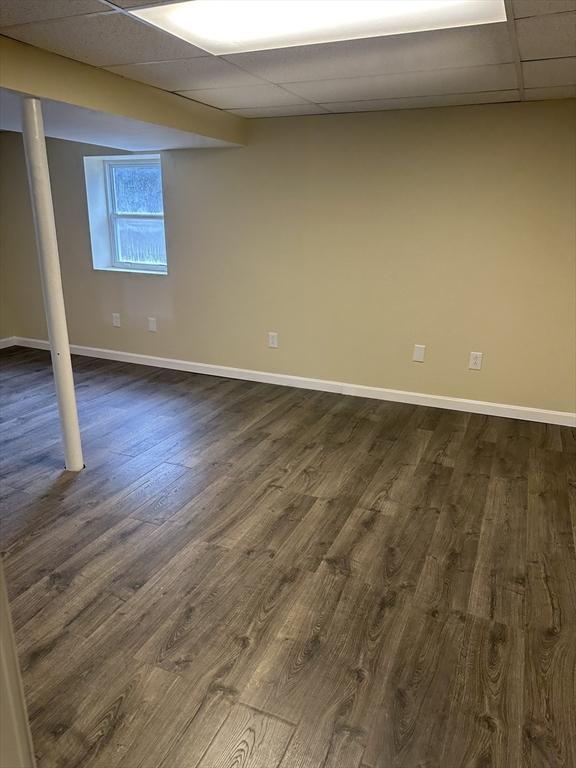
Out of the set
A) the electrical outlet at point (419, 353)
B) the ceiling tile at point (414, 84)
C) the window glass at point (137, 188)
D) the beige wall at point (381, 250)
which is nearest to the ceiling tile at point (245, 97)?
the ceiling tile at point (414, 84)

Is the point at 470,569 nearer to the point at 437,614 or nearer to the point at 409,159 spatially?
the point at 437,614

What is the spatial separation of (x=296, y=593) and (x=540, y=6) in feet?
7.84

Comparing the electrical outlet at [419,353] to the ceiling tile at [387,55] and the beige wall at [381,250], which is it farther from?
the ceiling tile at [387,55]

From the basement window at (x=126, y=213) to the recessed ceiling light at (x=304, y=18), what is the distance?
2969 mm

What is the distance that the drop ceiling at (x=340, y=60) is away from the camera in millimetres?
2051

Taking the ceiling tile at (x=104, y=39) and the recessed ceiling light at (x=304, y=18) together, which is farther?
the ceiling tile at (x=104, y=39)

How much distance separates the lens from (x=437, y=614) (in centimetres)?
211

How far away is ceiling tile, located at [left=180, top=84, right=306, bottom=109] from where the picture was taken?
323cm

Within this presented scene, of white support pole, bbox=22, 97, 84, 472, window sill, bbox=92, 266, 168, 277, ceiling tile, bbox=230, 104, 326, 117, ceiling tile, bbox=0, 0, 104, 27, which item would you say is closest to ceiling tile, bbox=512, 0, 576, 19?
ceiling tile, bbox=0, 0, 104, 27

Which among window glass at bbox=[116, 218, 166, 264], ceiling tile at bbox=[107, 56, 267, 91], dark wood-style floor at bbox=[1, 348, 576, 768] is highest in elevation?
ceiling tile at bbox=[107, 56, 267, 91]

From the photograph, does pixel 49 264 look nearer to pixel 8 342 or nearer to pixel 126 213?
pixel 126 213

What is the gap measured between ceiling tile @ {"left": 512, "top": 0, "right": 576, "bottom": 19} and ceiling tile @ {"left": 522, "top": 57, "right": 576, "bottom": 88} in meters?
0.71

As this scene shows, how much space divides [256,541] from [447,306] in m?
2.48

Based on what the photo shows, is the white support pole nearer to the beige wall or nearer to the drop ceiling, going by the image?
the drop ceiling
